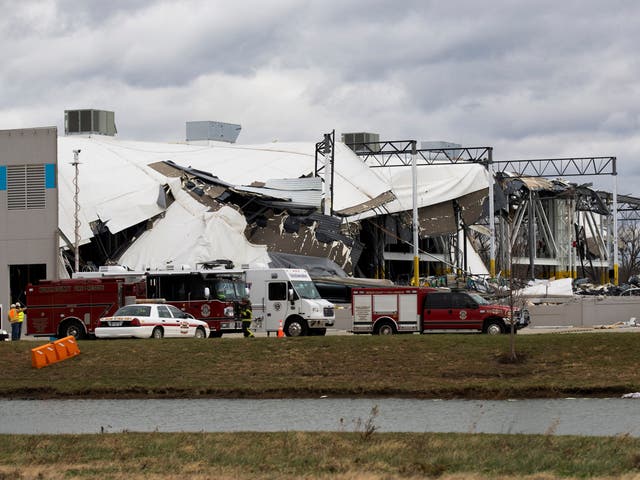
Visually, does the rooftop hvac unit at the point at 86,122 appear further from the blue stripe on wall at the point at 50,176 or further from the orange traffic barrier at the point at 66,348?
the orange traffic barrier at the point at 66,348

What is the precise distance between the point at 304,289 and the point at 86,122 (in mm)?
59007

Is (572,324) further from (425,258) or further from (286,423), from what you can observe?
(425,258)

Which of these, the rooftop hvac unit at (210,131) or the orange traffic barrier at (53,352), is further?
the rooftop hvac unit at (210,131)

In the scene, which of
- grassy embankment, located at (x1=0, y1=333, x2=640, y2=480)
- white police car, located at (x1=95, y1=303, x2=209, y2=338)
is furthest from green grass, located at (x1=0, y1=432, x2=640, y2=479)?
white police car, located at (x1=95, y1=303, x2=209, y2=338)

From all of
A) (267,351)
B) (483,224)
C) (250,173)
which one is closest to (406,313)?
(267,351)

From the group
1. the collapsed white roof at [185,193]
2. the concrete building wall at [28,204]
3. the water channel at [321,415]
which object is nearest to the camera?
the water channel at [321,415]

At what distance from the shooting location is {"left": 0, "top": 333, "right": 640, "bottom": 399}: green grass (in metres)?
31.4

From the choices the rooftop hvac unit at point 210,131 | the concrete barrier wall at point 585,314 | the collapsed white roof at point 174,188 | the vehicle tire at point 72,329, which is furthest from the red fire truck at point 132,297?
the rooftop hvac unit at point 210,131

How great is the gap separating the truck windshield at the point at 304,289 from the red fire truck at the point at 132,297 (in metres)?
2.12

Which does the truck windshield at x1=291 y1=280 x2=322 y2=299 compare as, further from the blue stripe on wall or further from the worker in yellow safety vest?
the blue stripe on wall

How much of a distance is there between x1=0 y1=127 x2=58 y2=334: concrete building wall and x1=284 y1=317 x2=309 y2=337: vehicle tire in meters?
22.2

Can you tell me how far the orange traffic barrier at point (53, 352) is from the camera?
35.8 meters

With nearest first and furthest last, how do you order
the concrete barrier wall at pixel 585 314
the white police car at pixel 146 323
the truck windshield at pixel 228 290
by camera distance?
the white police car at pixel 146 323
the truck windshield at pixel 228 290
the concrete barrier wall at pixel 585 314

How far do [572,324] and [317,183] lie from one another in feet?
91.7
